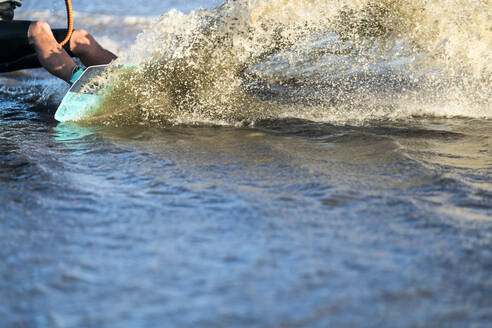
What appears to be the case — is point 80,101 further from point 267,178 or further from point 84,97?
point 267,178

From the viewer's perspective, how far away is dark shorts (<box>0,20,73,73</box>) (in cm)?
389

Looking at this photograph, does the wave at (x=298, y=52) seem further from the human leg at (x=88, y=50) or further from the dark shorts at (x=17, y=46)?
the dark shorts at (x=17, y=46)

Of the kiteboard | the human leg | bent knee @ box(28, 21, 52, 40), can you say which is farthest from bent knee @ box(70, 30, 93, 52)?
the kiteboard

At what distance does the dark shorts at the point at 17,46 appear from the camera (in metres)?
3.89

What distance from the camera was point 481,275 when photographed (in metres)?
1.55

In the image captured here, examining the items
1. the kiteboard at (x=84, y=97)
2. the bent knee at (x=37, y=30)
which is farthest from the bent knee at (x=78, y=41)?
the kiteboard at (x=84, y=97)

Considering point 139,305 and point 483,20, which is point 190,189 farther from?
point 483,20

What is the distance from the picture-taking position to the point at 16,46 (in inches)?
155

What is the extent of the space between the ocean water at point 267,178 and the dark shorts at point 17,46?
0.39 meters

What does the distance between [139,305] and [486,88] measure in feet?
11.6

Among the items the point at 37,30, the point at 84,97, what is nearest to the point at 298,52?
the point at 84,97

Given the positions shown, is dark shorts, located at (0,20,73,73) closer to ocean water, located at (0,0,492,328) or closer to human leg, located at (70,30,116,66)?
human leg, located at (70,30,116,66)

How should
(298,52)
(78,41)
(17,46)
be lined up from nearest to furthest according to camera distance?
(17,46) < (78,41) < (298,52)

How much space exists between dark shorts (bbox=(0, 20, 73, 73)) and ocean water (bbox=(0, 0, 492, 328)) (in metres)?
0.39
